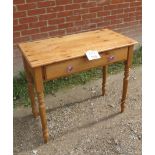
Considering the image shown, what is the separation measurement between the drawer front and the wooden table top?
1.9 inches

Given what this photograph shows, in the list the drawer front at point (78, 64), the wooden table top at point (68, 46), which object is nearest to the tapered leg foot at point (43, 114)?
the drawer front at point (78, 64)

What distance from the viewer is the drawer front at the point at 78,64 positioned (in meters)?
2.35

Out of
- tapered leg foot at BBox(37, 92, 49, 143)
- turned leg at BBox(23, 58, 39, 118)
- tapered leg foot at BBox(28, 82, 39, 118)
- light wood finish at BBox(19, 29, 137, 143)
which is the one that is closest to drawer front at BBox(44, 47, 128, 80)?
light wood finish at BBox(19, 29, 137, 143)

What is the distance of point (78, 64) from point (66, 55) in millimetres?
128

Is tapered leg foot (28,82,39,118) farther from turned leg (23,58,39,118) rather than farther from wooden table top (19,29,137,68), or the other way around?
wooden table top (19,29,137,68)

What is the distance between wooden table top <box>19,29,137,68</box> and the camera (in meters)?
2.35

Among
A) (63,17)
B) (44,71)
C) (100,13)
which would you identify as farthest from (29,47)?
(100,13)

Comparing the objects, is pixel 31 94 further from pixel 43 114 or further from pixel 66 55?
pixel 66 55

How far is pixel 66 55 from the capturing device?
7.84 ft

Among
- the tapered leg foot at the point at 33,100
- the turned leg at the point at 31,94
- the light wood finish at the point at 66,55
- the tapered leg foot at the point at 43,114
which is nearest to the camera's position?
the light wood finish at the point at 66,55


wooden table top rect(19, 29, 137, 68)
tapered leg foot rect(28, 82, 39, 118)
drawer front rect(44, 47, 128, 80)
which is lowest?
tapered leg foot rect(28, 82, 39, 118)

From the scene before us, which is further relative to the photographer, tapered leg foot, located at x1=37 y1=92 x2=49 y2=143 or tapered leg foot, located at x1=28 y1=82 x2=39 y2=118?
tapered leg foot, located at x1=28 y1=82 x2=39 y2=118

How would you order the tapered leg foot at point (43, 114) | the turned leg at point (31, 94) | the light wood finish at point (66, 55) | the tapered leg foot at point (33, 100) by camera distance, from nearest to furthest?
the light wood finish at point (66, 55)
the tapered leg foot at point (43, 114)
the turned leg at point (31, 94)
the tapered leg foot at point (33, 100)

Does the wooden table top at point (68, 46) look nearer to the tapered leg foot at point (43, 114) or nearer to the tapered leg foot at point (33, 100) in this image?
the tapered leg foot at point (43, 114)
